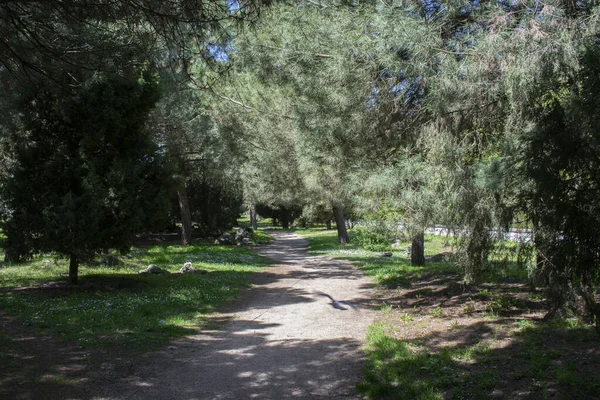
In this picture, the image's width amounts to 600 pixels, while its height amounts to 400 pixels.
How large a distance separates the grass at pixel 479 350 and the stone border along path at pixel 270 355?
0.43 metres

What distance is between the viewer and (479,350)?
569 cm

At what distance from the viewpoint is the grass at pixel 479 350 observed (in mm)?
4523

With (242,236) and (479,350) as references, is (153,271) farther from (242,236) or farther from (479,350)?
(242,236)

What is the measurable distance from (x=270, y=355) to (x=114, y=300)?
4476 millimetres

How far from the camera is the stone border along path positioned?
4945 mm

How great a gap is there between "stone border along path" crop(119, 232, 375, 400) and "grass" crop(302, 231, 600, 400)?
0.43m

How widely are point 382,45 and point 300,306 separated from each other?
5.54 meters

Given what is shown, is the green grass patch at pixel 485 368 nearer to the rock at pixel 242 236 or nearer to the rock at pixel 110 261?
the rock at pixel 110 261

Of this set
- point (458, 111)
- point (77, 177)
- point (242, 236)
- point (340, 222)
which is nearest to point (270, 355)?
point (458, 111)

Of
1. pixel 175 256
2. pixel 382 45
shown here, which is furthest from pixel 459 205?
pixel 175 256

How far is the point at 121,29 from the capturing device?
687 cm

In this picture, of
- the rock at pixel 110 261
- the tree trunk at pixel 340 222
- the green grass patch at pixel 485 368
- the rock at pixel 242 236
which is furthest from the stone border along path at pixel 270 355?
the rock at pixel 242 236

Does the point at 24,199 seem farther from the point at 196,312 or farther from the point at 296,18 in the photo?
the point at 296,18

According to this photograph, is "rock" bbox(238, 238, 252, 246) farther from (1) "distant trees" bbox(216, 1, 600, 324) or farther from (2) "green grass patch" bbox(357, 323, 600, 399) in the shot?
(2) "green grass patch" bbox(357, 323, 600, 399)
